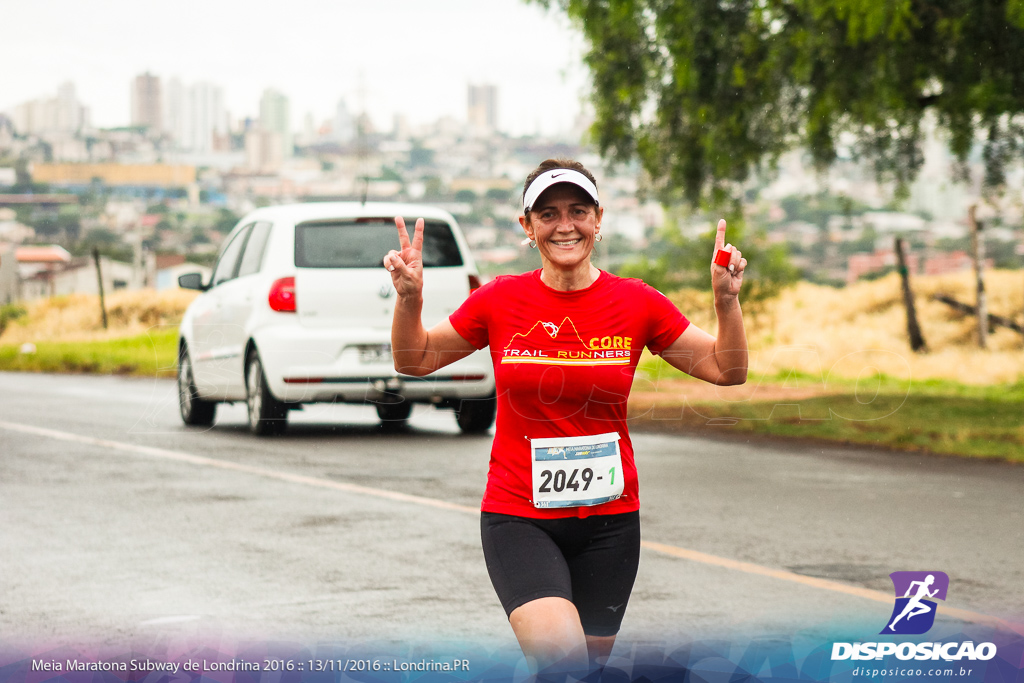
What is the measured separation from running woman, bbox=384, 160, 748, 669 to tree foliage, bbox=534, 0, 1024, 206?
32.2 feet

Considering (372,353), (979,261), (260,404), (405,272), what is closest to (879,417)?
(372,353)

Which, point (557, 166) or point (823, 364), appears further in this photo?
point (823, 364)

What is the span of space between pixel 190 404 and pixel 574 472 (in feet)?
36.8

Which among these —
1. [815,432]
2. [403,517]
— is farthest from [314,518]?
[815,432]

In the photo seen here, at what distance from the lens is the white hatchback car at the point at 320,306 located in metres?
11.9

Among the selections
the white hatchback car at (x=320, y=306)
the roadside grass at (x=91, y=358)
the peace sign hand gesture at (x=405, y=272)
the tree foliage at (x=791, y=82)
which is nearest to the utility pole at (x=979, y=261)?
the tree foliage at (x=791, y=82)

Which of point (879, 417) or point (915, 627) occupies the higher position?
point (915, 627)

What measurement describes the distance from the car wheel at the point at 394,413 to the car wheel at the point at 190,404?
72.1 inches

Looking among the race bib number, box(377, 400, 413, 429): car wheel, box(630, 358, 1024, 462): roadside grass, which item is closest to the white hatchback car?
box(377, 400, 413, 429): car wheel

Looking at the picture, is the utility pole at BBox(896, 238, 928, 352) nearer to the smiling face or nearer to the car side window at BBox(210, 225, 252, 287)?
the car side window at BBox(210, 225, 252, 287)

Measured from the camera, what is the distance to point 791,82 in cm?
1611

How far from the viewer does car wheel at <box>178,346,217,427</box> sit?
14.2 metres

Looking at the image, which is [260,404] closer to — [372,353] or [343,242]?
[372,353]

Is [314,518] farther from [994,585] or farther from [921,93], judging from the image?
[921,93]
